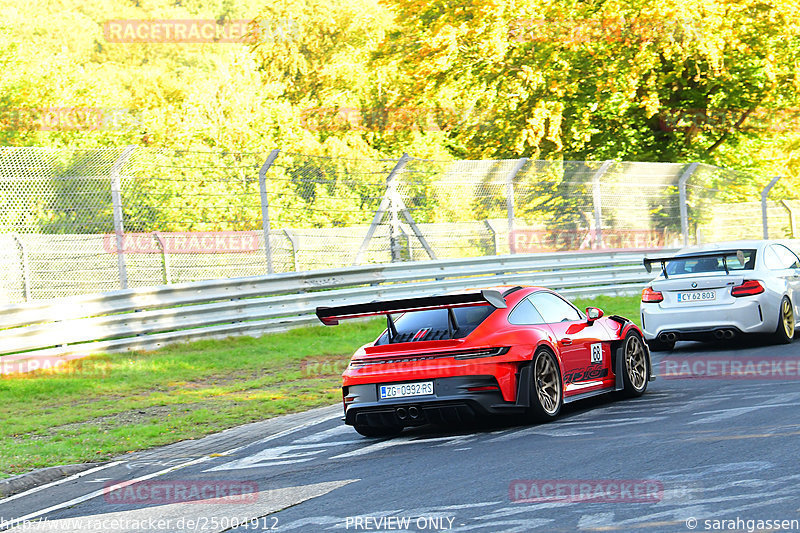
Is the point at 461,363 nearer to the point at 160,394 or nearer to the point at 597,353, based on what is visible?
the point at 597,353

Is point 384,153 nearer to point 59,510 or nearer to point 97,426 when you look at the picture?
point 97,426

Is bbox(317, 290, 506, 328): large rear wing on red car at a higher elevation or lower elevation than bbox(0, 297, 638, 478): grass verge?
higher

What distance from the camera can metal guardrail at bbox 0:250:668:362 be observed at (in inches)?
522

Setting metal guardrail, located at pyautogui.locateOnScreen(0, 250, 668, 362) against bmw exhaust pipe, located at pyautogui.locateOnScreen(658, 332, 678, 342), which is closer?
metal guardrail, located at pyautogui.locateOnScreen(0, 250, 668, 362)

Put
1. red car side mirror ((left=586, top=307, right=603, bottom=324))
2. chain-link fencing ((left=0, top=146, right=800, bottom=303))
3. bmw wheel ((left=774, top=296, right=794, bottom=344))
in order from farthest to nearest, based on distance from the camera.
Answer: chain-link fencing ((left=0, top=146, right=800, bottom=303)) < bmw wheel ((left=774, top=296, right=794, bottom=344)) < red car side mirror ((left=586, top=307, right=603, bottom=324))

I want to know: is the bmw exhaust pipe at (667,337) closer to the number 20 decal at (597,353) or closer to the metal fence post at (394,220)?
the number 20 decal at (597,353)

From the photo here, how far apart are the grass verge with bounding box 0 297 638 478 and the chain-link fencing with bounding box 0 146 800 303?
1.63m

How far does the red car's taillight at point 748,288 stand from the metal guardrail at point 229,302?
544 cm

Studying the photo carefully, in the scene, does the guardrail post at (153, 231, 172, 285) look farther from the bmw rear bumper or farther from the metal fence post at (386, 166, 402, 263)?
the bmw rear bumper

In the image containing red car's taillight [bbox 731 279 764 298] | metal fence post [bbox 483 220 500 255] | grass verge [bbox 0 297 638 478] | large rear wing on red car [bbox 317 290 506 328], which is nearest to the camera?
large rear wing on red car [bbox 317 290 506 328]

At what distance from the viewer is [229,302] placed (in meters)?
15.6

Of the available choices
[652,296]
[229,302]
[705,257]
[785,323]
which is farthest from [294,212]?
[785,323]

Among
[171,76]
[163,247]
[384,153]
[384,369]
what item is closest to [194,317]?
[163,247]

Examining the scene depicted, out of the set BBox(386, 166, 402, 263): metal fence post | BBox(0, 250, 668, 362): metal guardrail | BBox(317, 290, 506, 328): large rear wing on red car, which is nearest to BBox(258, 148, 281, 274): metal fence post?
BBox(0, 250, 668, 362): metal guardrail
